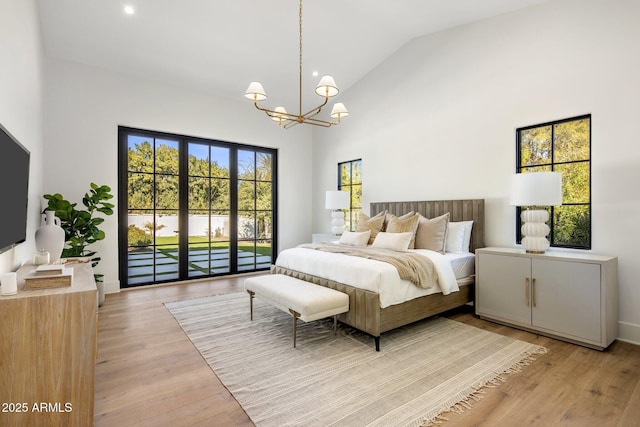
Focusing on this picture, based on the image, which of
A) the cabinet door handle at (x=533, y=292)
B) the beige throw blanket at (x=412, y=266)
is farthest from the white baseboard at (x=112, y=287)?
the cabinet door handle at (x=533, y=292)

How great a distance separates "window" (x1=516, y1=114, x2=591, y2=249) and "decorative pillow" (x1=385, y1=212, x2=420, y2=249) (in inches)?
56.8

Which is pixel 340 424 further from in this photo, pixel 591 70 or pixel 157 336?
pixel 591 70

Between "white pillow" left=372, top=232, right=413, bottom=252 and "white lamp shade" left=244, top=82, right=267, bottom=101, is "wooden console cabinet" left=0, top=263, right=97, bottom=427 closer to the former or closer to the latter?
"white lamp shade" left=244, top=82, right=267, bottom=101

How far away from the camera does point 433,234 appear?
12.8ft

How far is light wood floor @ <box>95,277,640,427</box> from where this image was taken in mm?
1826

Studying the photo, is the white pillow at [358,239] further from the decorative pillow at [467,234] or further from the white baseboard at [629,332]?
the white baseboard at [629,332]

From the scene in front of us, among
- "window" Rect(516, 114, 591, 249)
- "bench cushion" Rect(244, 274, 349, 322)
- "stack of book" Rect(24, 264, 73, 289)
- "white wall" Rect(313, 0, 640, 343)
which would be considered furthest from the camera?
"window" Rect(516, 114, 591, 249)

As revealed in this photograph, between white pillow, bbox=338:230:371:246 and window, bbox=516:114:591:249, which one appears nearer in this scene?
window, bbox=516:114:591:249

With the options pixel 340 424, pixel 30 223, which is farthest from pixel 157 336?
pixel 340 424

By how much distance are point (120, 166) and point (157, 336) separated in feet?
9.57

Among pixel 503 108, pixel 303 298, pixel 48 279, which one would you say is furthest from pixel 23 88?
pixel 503 108

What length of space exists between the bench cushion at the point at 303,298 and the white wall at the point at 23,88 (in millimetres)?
1935

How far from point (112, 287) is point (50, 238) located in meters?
2.07

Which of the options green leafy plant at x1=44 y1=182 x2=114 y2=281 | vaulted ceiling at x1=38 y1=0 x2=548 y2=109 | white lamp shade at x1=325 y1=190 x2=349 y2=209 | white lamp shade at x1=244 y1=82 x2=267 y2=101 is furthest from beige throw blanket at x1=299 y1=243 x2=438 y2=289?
green leafy plant at x1=44 y1=182 x2=114 y2=281
